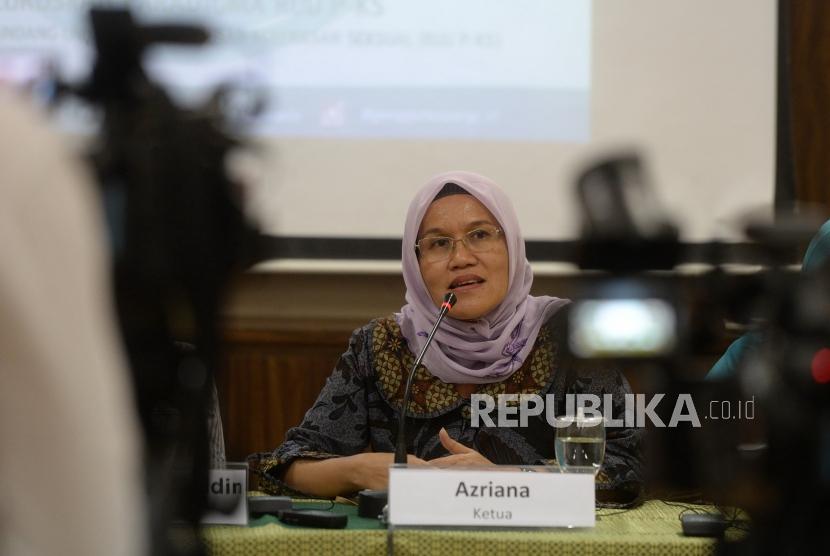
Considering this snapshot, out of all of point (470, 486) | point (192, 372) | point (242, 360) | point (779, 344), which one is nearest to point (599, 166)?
point (470, 486)

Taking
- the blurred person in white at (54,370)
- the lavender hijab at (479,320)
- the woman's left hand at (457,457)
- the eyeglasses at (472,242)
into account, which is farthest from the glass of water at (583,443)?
the blurred person in white at (54,370)

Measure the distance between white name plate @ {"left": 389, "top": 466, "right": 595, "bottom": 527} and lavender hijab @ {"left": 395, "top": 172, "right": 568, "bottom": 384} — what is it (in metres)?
0.72

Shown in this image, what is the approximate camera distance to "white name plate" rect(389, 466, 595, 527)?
1.44 metres

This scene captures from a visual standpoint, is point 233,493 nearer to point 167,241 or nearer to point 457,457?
point 457,457

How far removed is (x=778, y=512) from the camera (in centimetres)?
94

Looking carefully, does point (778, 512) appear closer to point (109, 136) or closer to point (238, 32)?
point (109, 136)

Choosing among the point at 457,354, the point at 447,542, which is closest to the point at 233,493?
the point at 447,542

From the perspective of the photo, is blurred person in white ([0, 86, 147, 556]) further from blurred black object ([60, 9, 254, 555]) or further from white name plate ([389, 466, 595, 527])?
white name plate ([389, 466, 595, 527])

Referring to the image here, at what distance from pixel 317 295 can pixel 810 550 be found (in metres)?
2.13

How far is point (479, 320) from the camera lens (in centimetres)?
225

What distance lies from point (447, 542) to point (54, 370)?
100 centimetres

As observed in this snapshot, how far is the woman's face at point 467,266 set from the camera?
2.22 m

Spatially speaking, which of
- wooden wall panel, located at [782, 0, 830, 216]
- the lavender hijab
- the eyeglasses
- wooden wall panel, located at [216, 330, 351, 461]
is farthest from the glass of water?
wooden wall panel, located at [782, 0, 830, 216]

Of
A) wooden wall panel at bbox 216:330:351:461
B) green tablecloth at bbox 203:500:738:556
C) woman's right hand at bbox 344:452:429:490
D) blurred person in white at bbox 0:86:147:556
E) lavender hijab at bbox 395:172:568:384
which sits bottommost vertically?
wooden wall panel at bbox 216:330:351:461
